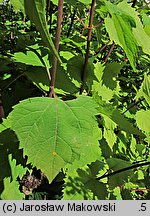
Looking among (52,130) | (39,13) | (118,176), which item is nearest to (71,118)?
(52,130)

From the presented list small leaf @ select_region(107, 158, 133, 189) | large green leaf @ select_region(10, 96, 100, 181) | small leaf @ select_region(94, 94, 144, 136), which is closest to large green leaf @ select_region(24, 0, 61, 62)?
large green leaf @ select_region(10, 96, 100, 181)

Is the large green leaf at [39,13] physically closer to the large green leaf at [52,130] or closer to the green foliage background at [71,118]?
the green foliage background at [71,118]

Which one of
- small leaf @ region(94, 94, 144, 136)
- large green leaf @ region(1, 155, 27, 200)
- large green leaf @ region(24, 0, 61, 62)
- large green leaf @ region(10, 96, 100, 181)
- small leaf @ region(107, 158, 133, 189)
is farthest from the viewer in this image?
small leaf @ region(107, 158, 133, 189)

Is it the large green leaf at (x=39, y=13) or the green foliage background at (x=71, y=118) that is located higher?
the large green leaf at (x=39, y=13)

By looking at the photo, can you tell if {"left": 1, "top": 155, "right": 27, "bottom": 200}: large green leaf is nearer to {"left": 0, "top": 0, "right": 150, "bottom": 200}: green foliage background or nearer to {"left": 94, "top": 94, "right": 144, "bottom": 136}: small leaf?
{"left": 0, "top": 0, "right": 150, "bottom": 200}: green foliage background

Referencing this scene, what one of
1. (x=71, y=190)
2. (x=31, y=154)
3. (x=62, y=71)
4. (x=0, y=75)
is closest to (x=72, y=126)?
(x=31, y=154)

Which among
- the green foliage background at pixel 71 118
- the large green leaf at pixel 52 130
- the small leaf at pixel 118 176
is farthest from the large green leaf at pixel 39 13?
the small leaf at pixel 118 176

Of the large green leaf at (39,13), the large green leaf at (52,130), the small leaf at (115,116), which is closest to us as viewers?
the large green leaf at (39,13)

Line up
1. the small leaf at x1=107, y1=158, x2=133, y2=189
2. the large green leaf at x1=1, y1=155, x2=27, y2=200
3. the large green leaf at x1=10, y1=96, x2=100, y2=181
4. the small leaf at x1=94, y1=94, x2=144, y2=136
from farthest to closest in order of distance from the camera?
1. the small leaf at x1=107, y1=158, x2=133, y2=189
2. the large green leaf at x1=1, y1=155, x2=27, y2=200
3. the small leaf at x1=94, y1=94, x2=144, y2=136
4. the large green leaf at x1=10, y1=96, x2=100, y2=181

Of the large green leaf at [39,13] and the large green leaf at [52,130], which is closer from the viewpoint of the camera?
the large green leaf at [39,13]
